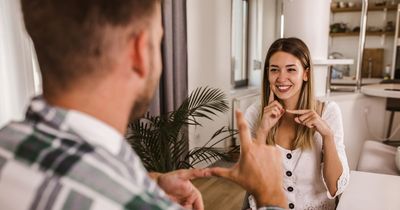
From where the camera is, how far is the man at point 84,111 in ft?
1.37

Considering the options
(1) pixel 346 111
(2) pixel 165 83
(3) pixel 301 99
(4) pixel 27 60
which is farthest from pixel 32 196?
(1) pixel 346 111

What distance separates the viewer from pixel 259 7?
4.77 m

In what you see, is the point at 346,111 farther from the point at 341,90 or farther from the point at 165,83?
the point at 165,83

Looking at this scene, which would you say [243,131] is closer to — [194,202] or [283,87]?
[194,202]

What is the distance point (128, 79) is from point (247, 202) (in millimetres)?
1167

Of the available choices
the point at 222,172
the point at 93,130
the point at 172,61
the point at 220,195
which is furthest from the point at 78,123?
the point at 220,195

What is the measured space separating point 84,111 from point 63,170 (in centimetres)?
10

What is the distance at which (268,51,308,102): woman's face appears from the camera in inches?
60.6

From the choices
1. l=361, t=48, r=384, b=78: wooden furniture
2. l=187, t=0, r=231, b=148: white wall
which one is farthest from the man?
l=361, t=48, r=384, b=78: wooden furniture

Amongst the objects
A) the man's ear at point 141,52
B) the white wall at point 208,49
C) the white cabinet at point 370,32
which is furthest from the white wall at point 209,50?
the man's ear at point 141,52

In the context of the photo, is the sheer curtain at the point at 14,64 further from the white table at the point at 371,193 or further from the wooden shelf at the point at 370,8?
the wooden shelf at the point at 370,8

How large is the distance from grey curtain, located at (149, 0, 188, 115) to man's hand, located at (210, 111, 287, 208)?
1701mm

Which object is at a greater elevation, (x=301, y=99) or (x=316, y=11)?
(x=316, y=11)

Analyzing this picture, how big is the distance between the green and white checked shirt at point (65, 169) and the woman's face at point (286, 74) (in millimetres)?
1185
